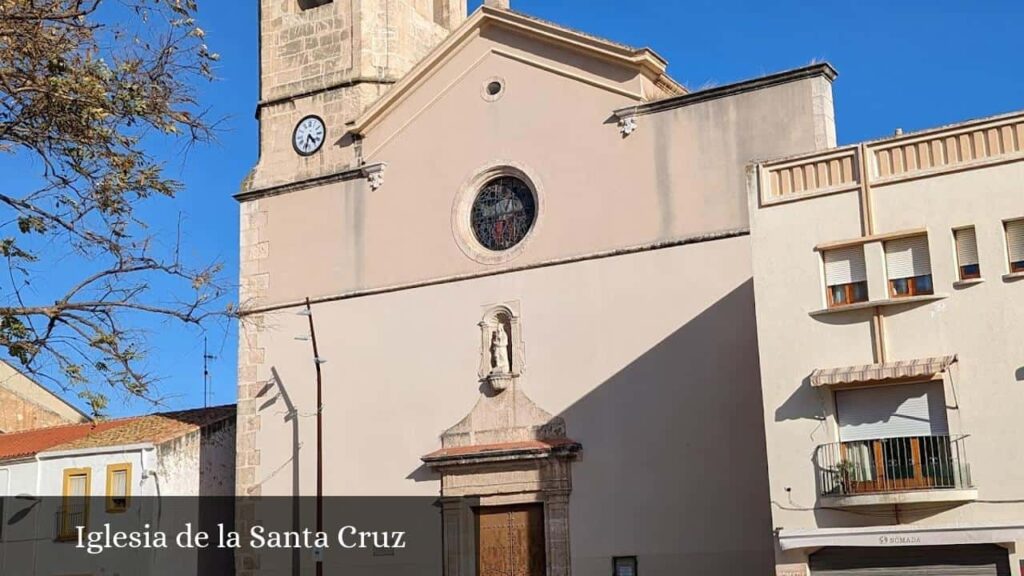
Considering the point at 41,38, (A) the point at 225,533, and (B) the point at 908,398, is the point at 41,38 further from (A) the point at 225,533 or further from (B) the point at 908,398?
(A) the point at 225,533

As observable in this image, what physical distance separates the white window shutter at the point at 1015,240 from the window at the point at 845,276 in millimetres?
1763

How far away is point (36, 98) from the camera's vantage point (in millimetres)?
11734

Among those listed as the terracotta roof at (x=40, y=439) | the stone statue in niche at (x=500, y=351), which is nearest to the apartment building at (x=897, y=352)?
the stone statue in niche at (x=500, y=351)

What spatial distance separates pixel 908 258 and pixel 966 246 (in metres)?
0.71

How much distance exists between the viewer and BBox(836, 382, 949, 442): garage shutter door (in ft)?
53.6

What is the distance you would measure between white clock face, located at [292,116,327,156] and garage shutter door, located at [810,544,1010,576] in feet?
44.3

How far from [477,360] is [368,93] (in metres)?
6.26

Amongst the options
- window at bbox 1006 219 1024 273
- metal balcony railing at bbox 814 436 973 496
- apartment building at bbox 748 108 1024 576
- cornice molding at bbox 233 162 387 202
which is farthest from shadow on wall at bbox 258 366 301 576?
window at bbox 1006 219 1024 273

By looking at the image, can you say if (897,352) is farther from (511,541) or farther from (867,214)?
(511,541)

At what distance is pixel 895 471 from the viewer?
1623 centimetres

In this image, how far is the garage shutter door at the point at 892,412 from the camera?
16.3m

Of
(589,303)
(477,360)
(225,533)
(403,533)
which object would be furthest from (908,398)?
(225,533)

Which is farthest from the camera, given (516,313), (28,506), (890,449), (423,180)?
(28,506)

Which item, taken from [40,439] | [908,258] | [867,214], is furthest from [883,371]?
[40,439]
